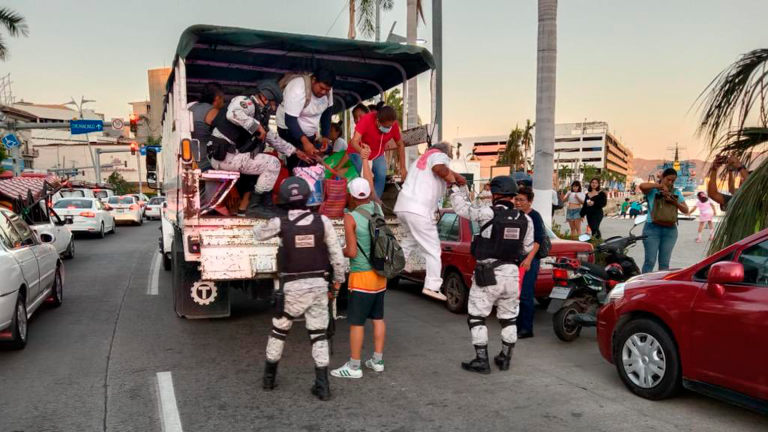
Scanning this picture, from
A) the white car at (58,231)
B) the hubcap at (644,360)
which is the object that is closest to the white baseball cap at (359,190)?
the hubcap at (644,360)

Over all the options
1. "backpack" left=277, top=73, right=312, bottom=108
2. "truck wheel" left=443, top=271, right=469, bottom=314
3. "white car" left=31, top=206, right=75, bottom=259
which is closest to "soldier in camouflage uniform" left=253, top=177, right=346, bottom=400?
"backpack" left=277, top=73, right=312, bottom=108

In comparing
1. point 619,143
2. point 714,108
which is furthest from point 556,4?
point 619,143

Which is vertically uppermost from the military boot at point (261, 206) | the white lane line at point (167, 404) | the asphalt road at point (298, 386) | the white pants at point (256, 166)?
the white pants at point (256, 166)

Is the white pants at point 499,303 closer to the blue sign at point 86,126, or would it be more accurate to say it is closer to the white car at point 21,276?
the white car at point 21,276

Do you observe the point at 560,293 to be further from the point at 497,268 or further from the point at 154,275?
the point at 154,275

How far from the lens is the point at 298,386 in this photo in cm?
475

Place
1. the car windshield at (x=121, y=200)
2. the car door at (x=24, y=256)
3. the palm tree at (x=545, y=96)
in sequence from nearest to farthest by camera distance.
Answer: the car door at (x=24, y=256)
the palm tree at (x=545, y=96)
the car windshield at (x=121, y=200)

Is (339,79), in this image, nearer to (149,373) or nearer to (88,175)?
(149,373)

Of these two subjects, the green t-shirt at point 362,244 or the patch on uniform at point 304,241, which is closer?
the patch on uniform at point 304,241

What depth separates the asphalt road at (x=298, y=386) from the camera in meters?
4.05

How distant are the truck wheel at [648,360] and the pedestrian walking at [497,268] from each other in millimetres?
976

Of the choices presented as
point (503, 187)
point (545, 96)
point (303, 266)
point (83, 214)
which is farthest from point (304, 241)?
point (83, 214)

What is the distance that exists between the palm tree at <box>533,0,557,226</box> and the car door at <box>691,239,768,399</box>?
584 cm

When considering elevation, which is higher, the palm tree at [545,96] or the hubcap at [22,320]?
the palm tree at [545,96]
